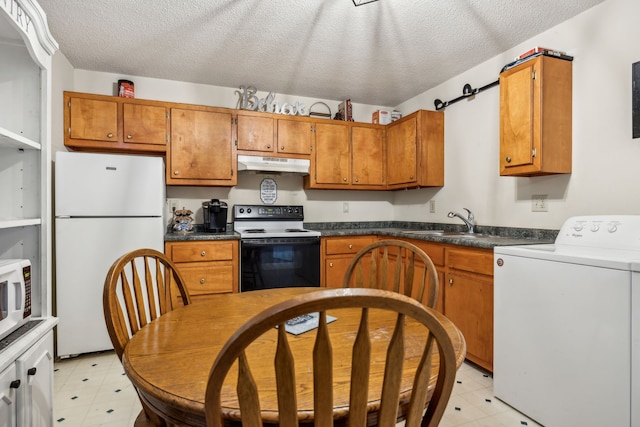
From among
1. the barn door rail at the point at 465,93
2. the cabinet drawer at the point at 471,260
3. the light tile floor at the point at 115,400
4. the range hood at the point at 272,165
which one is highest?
the barn door rail at the point at 465,93

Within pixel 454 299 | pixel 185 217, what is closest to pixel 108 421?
pixel 185 217

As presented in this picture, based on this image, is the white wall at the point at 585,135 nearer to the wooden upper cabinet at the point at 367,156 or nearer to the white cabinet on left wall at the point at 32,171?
the wooden upper cabinet at the point at 367,156

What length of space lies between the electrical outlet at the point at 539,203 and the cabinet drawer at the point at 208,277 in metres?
2.41

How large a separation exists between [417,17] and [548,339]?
204 cm

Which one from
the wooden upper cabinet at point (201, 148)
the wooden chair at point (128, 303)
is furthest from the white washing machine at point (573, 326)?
the wooden upper cabinet at point (201, 148)

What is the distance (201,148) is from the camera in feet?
10.0

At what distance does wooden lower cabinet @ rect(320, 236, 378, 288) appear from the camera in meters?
3.22

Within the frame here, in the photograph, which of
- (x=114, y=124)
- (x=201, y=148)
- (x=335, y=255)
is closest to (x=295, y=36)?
(x=201, y=148)

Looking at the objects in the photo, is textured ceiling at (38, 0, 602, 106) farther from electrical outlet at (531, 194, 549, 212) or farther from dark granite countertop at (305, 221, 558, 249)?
dark granite countertop at (305, 221, 558, 249)

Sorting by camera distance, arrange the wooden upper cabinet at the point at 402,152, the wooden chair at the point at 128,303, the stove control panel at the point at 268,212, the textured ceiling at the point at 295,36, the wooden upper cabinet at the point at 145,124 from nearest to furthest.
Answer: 1. the wooden chair at the point at 128,303
2. the textured ceiling at the point at 295,36
3. the wooden upper cabinet at the point at 145,124
4. the wooden upper cabinet at the point at 402,152
5. the stove control panel at the point at 268,212

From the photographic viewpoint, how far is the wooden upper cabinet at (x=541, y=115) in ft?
6.95

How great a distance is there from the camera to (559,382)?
1.61m

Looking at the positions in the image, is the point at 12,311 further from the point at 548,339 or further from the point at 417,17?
the point at 417,17

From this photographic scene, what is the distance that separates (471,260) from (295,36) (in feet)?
6.64
